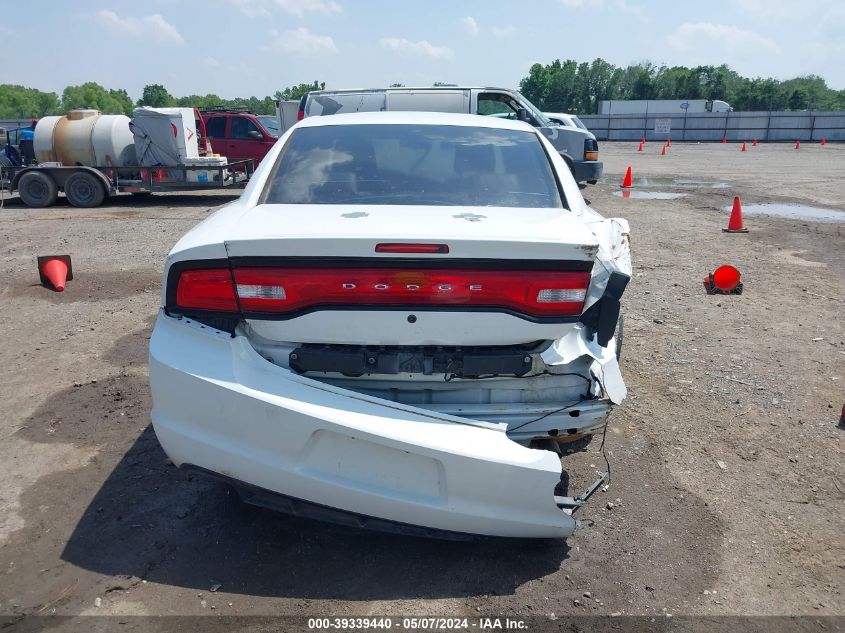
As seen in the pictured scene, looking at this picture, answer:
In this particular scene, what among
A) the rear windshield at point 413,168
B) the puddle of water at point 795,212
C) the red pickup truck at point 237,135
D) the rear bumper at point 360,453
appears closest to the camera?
the rear bumper at point 360,453

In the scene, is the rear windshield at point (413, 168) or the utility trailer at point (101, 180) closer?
the rear windshield at point (413, 168)

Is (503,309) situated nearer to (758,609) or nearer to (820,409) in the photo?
(758,609)

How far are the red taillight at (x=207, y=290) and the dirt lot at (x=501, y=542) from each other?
102cm

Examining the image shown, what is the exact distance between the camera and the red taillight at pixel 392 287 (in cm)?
254

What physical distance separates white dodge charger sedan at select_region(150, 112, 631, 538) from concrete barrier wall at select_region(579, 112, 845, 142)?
154 ft

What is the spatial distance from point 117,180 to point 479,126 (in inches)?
499

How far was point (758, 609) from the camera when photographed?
249 cm

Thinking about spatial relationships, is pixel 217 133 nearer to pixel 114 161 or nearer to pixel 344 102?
pixel 114 161

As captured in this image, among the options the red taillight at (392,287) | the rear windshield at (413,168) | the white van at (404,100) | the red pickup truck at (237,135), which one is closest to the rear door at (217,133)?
the red pickup truck at (237,135)

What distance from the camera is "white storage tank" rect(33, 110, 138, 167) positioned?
1430cm

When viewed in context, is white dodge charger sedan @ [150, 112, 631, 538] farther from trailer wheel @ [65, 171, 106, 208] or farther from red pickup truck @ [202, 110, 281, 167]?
red pickup truck @ [202, 110, 281, 167]

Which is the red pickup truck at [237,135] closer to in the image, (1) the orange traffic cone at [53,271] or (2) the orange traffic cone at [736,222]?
(1) the orange traffic cone at [53,271]

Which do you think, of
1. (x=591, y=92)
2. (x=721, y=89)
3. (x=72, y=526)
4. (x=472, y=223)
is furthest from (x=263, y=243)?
(x=591, y=92)

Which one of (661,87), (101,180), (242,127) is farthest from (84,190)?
(661,87)
